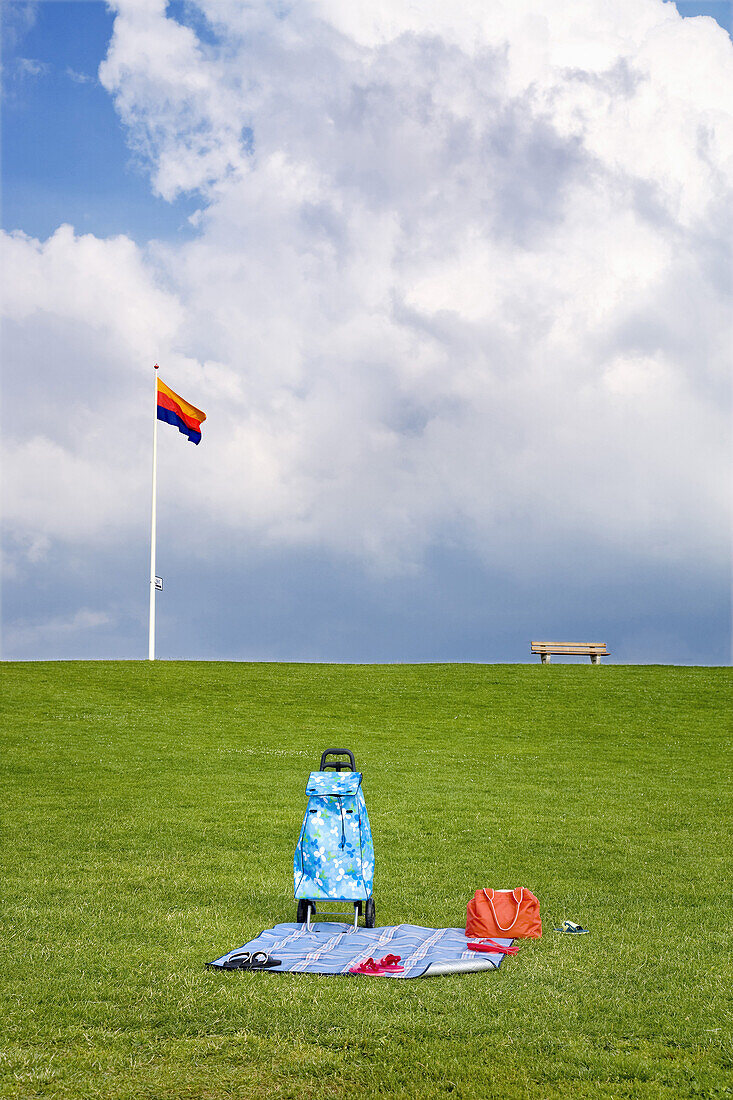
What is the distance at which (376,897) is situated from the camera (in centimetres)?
914

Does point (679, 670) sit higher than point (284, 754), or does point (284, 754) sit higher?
point (679, 670)

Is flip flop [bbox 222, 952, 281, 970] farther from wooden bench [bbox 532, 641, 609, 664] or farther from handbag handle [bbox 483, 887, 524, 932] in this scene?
wooden bench [bbox 532, 641, 609, 664]

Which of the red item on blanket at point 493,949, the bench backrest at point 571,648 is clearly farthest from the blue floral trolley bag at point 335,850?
the bench backrest at point 571,648

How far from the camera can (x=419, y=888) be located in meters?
9.50

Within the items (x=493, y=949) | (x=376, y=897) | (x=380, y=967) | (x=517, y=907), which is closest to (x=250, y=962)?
(x=380, y=967)

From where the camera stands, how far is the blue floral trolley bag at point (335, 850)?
7.95 meters

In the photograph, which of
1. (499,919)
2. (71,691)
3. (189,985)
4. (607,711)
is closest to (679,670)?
(607,711)

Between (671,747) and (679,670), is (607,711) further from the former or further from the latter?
(679,670)

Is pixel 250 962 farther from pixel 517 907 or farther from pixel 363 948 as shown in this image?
pixel 517 907

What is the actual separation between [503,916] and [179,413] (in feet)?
108

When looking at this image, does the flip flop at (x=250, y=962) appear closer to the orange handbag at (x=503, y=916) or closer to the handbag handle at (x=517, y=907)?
the orange handbag at (x=503, y=916)

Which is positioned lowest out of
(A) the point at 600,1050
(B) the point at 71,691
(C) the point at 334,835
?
(A) the point at 600,1050

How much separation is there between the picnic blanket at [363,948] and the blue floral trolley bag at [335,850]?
0.27m

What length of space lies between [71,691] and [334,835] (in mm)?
21805
